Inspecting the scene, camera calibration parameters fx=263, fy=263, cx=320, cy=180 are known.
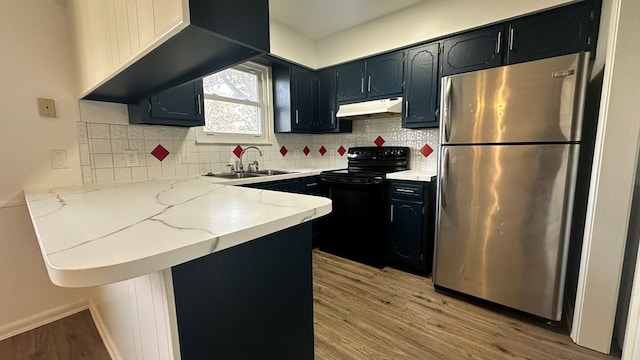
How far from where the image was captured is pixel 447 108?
1859mm

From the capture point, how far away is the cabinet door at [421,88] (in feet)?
7.90

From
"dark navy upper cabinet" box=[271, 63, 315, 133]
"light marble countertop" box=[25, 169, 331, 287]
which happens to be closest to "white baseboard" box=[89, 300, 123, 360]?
"light marble countertop" box=[25, 169, 331, 287]

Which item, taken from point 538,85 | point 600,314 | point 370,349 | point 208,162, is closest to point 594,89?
point 538,85

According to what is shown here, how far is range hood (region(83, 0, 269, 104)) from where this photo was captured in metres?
0.79

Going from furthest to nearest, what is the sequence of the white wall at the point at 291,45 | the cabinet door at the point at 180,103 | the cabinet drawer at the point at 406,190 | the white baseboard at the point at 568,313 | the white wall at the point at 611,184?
the white wall at the point at 291,45 < the cabinet drawer at the point at 406,190 < the cabinet door at the point at 180,103 < the white baseboard at the point at 568,313 < the white wall at the point at 611,184

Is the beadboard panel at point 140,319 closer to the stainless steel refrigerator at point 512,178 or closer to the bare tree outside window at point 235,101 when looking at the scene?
the bare tree outside window at point 235,101

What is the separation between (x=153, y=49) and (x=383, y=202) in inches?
80.6

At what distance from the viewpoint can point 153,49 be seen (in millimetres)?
932

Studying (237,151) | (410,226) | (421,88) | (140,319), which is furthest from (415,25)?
(140,319)

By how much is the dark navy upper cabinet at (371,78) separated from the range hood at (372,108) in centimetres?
9

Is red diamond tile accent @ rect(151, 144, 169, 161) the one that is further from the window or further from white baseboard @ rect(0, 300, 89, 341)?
white baseboard @ rect(0, 300, 89, 341)

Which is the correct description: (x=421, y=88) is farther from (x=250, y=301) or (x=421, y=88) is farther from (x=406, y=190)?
(x=250, y=301)

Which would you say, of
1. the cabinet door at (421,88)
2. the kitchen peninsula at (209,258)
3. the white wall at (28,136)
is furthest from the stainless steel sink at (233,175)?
the cabinet door at (421,88)

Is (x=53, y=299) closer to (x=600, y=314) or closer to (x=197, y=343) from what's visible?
(x=197, y=343)
